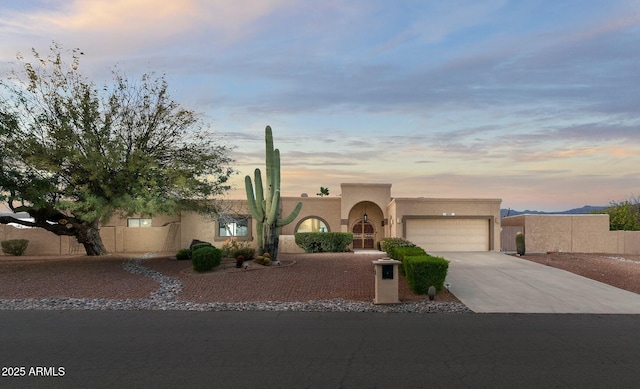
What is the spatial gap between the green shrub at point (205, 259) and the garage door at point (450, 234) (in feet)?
46.3

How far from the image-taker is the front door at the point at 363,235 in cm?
3338

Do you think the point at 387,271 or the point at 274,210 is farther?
the point at 274,210

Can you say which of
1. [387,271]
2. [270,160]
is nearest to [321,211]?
[270,160]

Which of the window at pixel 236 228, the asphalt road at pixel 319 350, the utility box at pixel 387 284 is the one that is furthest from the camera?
the window at pixel 236 228

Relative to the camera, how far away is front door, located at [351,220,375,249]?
3338 cm

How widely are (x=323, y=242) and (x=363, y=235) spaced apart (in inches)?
241

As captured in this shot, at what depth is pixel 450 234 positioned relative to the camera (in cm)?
2947

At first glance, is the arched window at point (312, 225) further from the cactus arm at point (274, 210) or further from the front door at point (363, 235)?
the cactus arm at point (274, 210)

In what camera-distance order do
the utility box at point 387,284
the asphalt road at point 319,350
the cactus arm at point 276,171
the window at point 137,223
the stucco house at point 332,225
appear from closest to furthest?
the asphalt road at point 319,350 → the utility box at point 387,284 → the cactus arm at point 276,171 → the stucco house at point 332,225 → the window at point 137,223

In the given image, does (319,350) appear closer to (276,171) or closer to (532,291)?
(532,291)

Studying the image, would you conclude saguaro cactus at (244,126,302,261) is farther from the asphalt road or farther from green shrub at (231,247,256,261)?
the asphalt road

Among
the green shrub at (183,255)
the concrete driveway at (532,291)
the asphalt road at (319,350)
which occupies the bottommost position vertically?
the concrete driveway at (532,291)

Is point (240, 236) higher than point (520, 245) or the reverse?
higher

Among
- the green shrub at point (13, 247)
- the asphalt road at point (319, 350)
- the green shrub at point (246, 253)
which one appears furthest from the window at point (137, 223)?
the asphalt road at point (319, 350)
